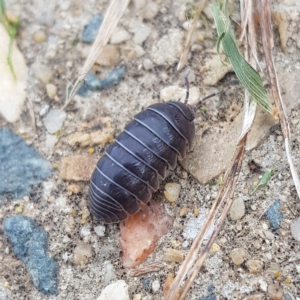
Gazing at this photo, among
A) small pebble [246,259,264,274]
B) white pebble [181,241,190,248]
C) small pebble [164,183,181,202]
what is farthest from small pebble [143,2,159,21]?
small pebble [246,259,264,274]

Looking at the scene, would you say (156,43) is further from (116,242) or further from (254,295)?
(254,295)

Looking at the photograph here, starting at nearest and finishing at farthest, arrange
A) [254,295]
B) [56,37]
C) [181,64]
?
[254,295], [181,64], [56,37]

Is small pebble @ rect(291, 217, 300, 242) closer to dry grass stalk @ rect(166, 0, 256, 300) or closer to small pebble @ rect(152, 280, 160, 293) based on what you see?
dry grass stalk @ rect(166, 0, 256, 300)

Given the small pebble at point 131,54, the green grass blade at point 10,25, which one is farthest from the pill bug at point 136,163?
the green grass blade at point 10,25

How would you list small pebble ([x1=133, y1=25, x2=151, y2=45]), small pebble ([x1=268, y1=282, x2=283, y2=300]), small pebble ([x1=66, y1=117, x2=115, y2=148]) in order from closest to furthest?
small pebble ([x1=268, y1=282, x2=283, y2=300])
small pebble ([x1=66, y1=117, x2=115, y2=148])
small pebble ([x1=133, y1=25, x2=151, y2=45])

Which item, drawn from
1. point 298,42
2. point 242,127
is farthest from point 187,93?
point 298,42

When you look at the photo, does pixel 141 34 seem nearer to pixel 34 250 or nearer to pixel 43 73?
pixel 43 73
